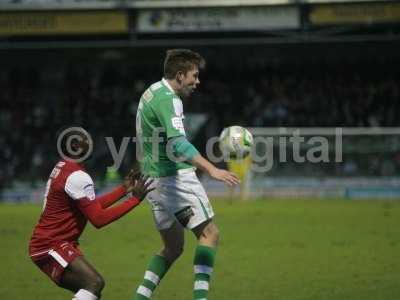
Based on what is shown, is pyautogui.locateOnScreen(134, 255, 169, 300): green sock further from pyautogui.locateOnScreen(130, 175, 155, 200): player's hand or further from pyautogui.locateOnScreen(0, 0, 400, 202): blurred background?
pyautogui.locateOnScreen(0, 0, 400, 202): blurred background

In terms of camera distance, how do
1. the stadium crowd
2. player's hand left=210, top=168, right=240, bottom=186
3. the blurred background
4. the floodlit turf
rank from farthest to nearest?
the stadium crowd, the blurred background, the floodlit turf, player's hand left=210, top=168, right=240, bottom=186

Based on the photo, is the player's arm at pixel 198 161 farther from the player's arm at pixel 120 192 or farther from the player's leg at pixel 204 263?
the player's leg at pixel 204 263

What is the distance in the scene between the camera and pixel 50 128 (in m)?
25.9

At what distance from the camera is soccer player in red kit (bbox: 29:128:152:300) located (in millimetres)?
6457

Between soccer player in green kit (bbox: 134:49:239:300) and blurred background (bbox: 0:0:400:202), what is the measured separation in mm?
14276

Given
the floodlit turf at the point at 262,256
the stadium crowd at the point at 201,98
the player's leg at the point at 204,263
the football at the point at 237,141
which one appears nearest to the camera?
the player's leg at the point at 204,263

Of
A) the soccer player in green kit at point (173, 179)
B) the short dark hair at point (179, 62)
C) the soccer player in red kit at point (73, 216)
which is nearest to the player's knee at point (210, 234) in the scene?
the soccer player in green kit at point (173, 179)

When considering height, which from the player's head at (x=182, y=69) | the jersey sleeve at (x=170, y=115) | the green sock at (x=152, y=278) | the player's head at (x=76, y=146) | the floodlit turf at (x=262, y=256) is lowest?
the floodlit turf at (x=262, y=256)

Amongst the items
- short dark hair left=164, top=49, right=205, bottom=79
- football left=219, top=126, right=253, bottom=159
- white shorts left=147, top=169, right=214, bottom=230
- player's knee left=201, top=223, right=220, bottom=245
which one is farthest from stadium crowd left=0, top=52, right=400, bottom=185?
player's knee left=201, top=223, right=220, bottom=245

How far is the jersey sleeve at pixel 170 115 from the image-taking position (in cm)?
682

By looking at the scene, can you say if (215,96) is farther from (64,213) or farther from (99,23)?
(64,213)

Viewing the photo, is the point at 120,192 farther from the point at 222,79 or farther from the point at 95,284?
the point at 222,79

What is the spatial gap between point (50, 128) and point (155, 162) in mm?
19164

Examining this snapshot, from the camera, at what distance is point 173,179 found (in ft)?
23.5
